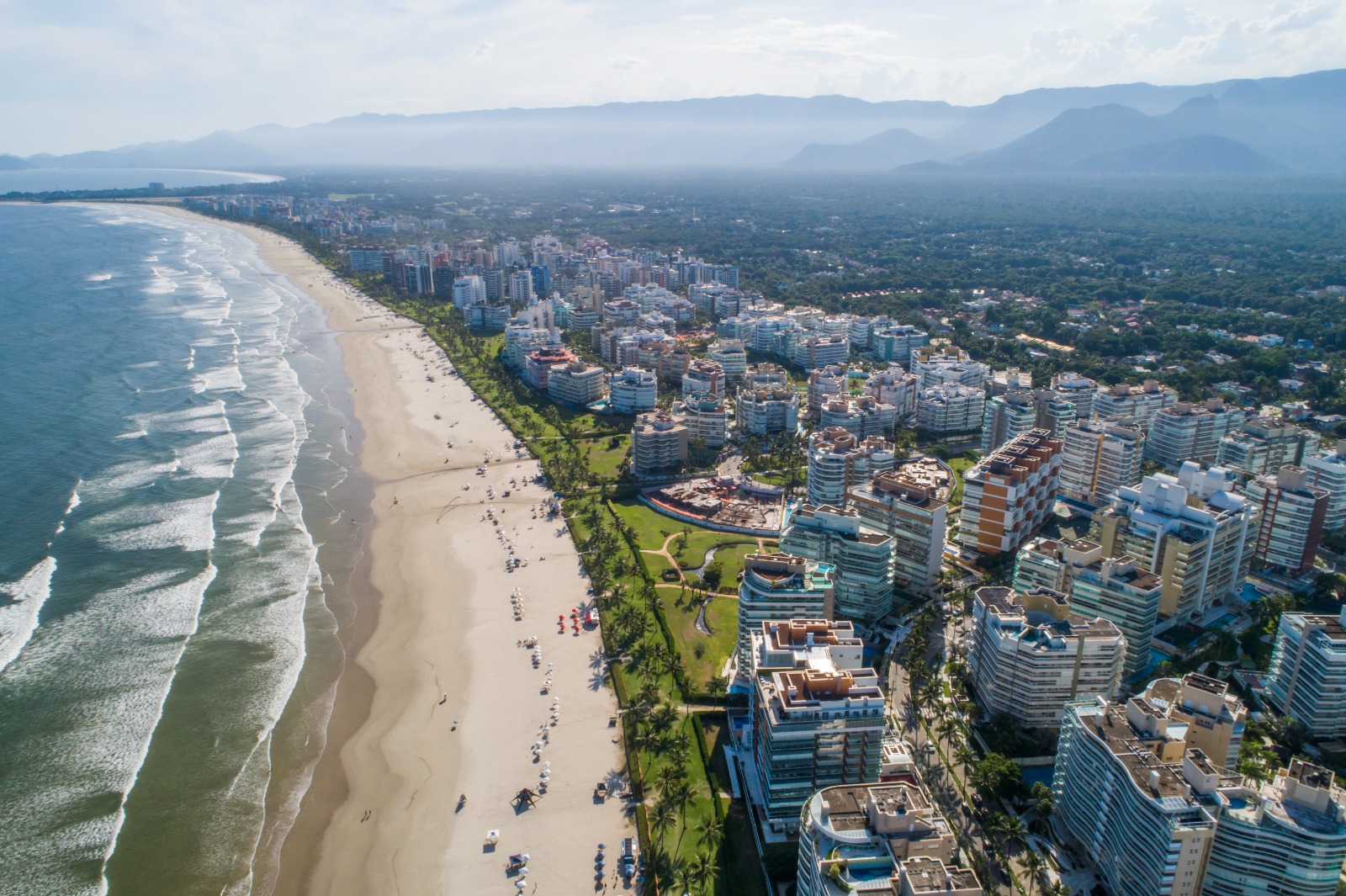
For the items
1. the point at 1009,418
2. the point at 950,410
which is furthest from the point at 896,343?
the point at 1009,418

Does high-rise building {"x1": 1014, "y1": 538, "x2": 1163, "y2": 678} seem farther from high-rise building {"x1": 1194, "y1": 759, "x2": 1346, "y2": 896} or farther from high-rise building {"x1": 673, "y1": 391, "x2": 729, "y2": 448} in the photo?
high-rise building {"x1": 673, "y1": 391, "x2": 729, "y2": 448}

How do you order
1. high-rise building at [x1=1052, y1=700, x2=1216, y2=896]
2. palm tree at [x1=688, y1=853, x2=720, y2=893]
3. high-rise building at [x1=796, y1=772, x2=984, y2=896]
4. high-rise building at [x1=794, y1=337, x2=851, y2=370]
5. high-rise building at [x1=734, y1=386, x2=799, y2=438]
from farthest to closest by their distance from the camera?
1. high-rise building at [x1=794, y1=337, x2=851, y2=370]
2. high-rise building at [x1=734, y1=386, x2=799, y2=438]
3. palm tree at [x1=688, y1=853, x2=720, y2=893]
4. high-rise building at [x1=1052, y1=700, x2=1216, y2=896]
5. high-rise building at [x1=796, y1=772, x2=984, y2=896]

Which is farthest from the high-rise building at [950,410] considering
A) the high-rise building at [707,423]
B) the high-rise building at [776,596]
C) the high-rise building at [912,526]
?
the high-rise building at [776,596]

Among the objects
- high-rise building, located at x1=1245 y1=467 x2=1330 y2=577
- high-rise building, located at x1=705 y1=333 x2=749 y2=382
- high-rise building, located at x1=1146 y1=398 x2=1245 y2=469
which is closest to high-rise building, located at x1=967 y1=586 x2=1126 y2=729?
high-rise building, located at x1=1245 y1=467 x2=1330 y2=577

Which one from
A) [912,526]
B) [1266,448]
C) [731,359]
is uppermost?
[912,526]

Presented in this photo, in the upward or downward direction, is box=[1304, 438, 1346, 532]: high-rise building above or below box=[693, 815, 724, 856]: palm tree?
above

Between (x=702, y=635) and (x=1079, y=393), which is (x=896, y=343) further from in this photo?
(x=702, y=635)
